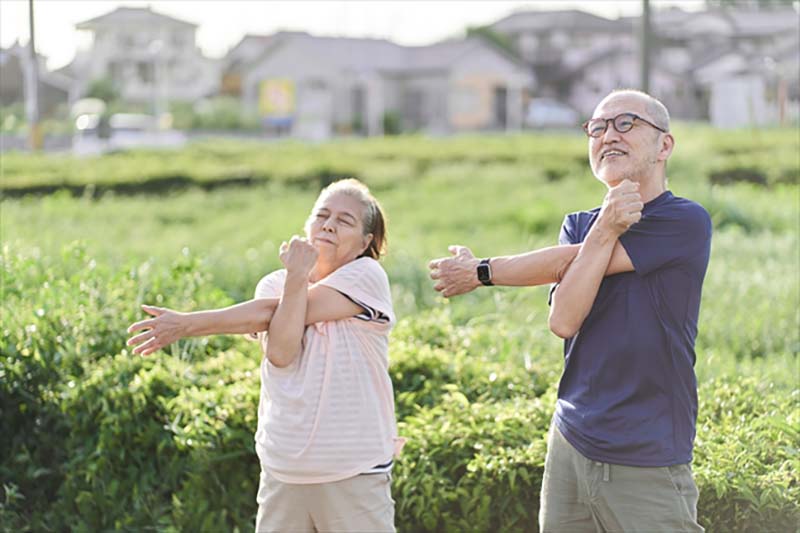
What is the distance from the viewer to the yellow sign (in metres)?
50.5

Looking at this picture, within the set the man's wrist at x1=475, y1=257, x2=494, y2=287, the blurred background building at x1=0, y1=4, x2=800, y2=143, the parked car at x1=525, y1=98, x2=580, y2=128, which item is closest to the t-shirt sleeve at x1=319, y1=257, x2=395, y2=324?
the man's wrist at x1=475, y1=257, x2=494, y2=287

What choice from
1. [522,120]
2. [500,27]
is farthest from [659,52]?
[500,27]

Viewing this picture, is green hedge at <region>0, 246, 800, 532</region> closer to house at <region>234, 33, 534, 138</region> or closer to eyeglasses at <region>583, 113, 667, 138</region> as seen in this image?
eyeglasses at <region>583, 113, 667, 138</region>

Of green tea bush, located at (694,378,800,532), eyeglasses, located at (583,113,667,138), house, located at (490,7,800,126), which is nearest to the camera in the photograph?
eyeglasses, located at (583,113,667,138)

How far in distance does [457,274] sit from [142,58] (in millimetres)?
53058

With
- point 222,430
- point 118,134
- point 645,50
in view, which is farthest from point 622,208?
point 118,134

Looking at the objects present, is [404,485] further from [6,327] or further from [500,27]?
[500,27]

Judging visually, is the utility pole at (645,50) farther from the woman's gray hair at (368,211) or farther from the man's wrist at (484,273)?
the man's wrist at (484,273)

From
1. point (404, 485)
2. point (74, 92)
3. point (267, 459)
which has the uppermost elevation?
point (74, 92)

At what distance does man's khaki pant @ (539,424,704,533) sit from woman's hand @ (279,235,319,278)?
0.79 meters

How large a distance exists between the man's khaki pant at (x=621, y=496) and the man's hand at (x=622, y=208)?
0.56 m

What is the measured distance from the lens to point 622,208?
305cm

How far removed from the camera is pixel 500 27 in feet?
206

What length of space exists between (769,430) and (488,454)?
922mm
